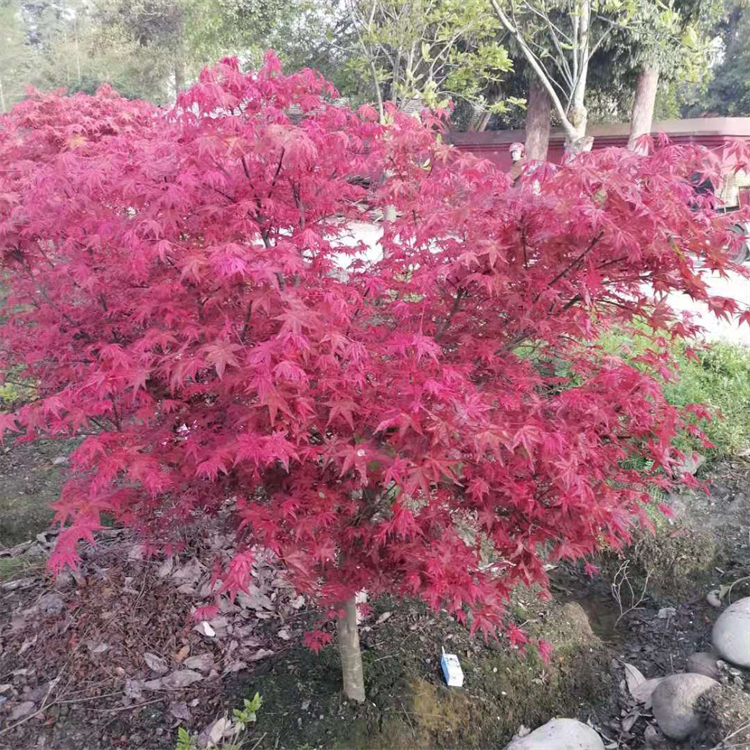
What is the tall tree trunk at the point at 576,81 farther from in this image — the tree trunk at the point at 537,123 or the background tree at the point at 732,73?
the background tree at the point at 732,73

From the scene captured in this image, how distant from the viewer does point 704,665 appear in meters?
2.75

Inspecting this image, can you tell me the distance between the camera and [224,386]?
1.79 m

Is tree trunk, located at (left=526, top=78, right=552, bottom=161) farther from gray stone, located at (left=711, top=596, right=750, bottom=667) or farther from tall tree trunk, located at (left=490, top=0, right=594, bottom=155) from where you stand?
gray stone, located at (left=711, top=596, right=750, bottom=667)

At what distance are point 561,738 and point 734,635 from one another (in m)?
1.03

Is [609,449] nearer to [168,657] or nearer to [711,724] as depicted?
[711,724]

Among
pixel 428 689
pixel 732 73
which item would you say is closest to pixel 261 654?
pixel 428 689

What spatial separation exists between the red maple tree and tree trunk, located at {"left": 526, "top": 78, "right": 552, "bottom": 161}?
10566 mm

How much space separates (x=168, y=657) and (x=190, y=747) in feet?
1.78

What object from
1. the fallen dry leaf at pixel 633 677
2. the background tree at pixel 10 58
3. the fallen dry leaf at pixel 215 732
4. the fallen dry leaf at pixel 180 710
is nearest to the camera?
the fallen dry leaf at pixel 215 732

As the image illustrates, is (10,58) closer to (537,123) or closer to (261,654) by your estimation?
(537,123)

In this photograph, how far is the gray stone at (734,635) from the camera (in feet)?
8.86

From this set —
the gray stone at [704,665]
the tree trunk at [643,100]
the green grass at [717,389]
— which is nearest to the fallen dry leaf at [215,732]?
the gray stone at [704,665]

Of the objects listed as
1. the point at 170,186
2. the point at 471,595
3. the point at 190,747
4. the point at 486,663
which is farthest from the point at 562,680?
the point at 170,186

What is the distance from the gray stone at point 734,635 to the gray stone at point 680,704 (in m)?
0.27
